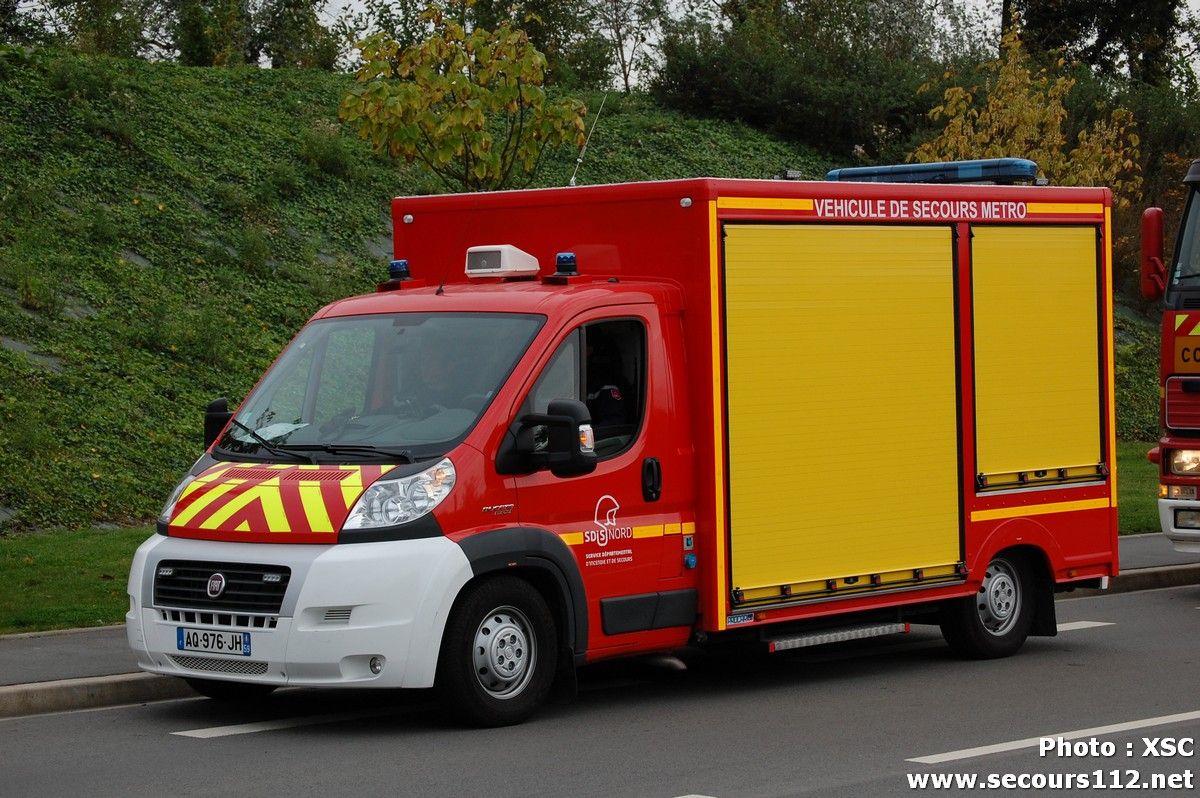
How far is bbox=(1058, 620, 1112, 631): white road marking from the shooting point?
42.9 feet

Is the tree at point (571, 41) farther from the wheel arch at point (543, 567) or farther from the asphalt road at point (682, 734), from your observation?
the wheel arch at point (543, 567)

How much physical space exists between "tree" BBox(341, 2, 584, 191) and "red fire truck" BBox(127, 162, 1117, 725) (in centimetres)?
335

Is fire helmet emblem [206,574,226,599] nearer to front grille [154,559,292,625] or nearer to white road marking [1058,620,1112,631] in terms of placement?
front grille [154,559,292,625]

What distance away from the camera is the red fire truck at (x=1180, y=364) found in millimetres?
13766

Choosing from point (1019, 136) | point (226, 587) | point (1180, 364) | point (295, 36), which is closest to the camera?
point (226, 587)

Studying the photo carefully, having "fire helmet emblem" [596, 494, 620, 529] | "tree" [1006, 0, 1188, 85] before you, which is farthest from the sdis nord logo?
"tree" [1006, 0, 1188, 85]

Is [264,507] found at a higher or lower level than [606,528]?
higher

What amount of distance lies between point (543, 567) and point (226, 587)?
156cm

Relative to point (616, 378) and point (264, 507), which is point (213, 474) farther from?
point (616, 378)

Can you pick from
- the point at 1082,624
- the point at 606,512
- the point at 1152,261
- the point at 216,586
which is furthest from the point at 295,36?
the point at 216,586

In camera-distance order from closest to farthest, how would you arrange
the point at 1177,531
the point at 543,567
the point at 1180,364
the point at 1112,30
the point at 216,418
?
the point at 543,567 → the point at 216,418 → the point at 1180,364 → the point at 1177,531 → the point at 1112,30

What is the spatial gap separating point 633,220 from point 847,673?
10.3 feet

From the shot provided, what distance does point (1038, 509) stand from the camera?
1168cm

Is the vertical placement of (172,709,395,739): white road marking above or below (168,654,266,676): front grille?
below
